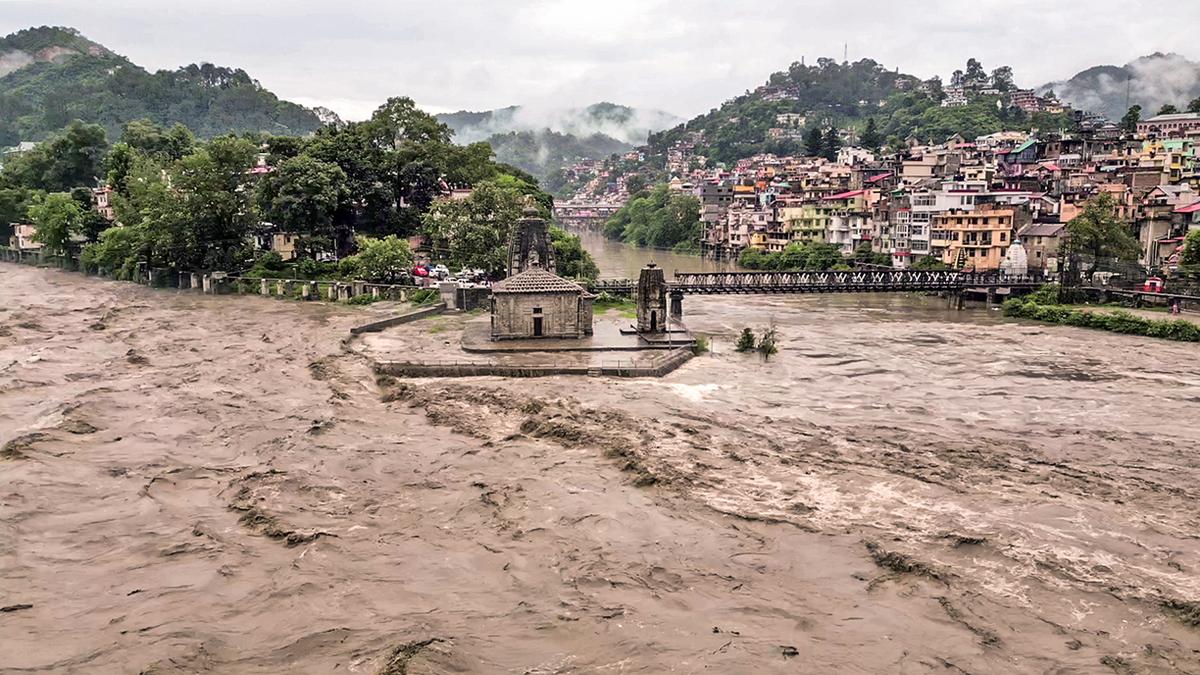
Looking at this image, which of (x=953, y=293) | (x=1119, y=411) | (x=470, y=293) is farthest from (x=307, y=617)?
(x=953, y=293)

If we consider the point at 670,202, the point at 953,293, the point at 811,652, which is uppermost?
the point at 670,202

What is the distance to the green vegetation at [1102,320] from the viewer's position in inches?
1575

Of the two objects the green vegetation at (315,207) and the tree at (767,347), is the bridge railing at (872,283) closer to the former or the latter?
the tree at (767,347)

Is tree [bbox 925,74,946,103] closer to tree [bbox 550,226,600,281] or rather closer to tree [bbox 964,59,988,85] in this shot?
tree [bbox 964,59,988,85]

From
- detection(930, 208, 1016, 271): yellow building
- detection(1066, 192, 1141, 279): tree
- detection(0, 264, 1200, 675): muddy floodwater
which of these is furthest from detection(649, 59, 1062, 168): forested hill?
detection(0, 264, 1200, 675): muddy floodwater

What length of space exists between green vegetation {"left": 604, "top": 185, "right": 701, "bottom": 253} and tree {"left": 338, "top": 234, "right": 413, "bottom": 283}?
55.4m

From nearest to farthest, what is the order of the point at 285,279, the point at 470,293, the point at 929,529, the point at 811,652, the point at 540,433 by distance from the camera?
the point at 811,652 → the point at 929,529 → the point at 540,433 → the point at 470,293 → the point at 285,279

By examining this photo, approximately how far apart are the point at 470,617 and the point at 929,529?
30.3 ft

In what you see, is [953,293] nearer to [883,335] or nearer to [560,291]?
[883,335]

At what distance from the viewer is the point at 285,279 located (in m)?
54.1

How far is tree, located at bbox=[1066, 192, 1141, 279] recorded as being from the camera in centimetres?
5288

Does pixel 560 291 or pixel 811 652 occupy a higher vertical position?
pixel 560 291

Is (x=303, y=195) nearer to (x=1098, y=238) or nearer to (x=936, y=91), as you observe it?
(x=1098, y=238)

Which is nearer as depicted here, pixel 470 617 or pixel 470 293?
pixel 470 617
